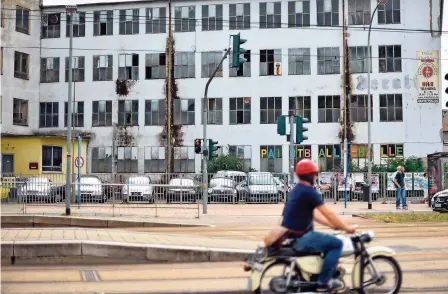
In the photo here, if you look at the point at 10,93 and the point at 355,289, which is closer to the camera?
the point at 355,289

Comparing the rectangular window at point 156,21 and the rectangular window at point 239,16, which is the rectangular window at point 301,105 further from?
the rectangular window at point 156,21

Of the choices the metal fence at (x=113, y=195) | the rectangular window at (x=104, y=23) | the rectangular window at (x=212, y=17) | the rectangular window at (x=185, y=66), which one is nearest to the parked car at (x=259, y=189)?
the metal fence at (x=113, y=195)

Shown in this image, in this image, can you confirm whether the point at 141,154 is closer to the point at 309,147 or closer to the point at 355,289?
the point at 309,147

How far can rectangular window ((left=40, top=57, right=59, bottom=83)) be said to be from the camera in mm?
55156

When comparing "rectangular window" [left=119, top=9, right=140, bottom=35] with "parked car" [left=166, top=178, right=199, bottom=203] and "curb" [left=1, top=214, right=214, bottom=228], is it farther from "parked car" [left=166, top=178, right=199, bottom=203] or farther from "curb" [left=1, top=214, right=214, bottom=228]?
"curb" [left=1, top=214, right=214, bottom=228]

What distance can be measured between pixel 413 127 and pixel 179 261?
4096cm

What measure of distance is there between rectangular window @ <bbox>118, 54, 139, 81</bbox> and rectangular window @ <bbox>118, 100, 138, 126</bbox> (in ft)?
6.58

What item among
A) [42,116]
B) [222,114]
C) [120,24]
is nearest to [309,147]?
[222,114]

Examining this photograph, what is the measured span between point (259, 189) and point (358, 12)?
21.7m

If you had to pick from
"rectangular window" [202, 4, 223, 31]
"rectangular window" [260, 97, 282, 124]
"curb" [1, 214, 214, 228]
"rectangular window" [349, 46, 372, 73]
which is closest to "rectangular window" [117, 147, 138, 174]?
"rectangular window" [260, 97, 282, 124]

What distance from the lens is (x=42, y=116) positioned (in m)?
55.1

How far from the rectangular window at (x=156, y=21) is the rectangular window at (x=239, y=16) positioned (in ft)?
18.2

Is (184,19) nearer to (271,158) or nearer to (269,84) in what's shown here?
(269,84)

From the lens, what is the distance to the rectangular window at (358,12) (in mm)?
50594
